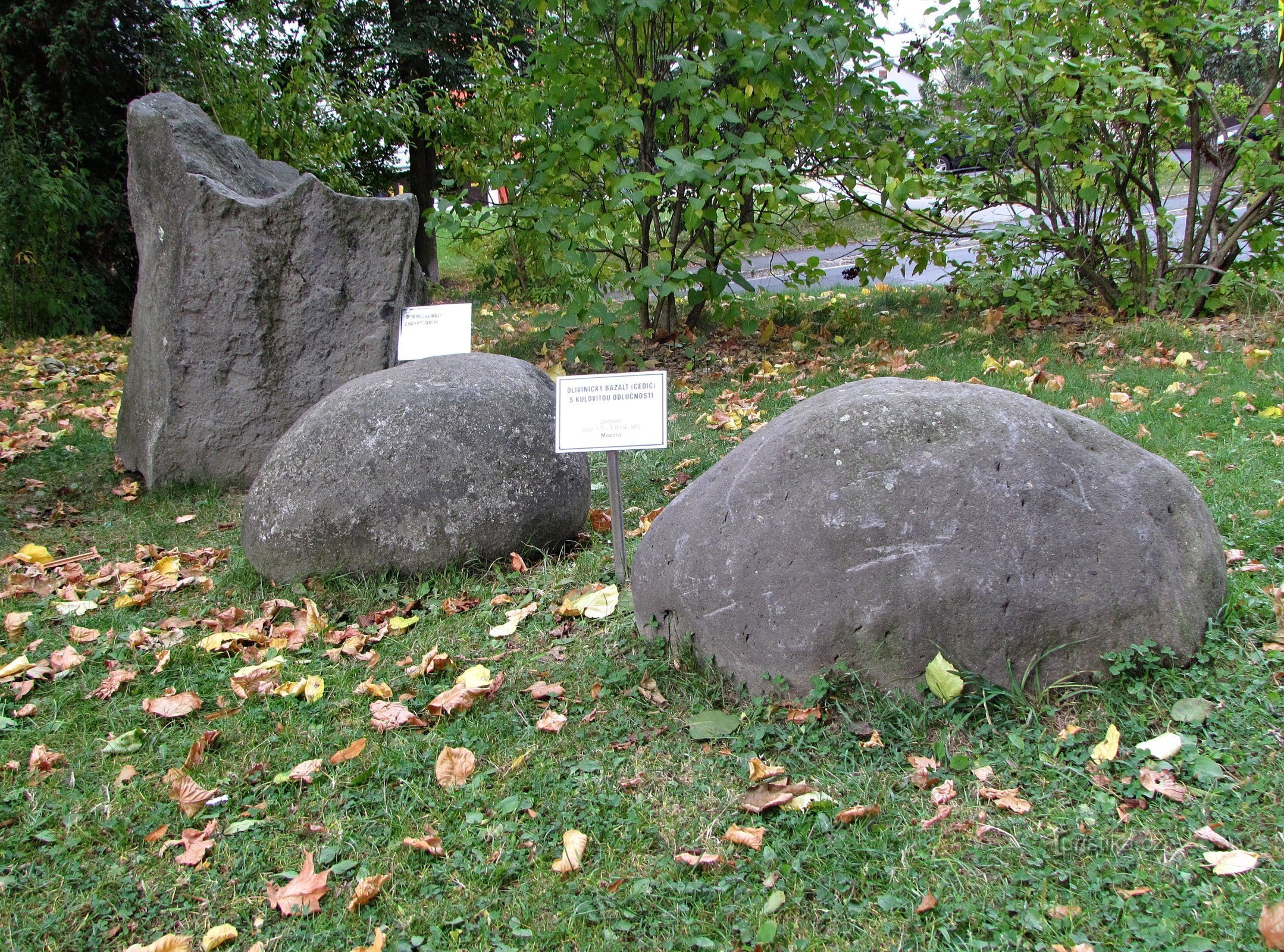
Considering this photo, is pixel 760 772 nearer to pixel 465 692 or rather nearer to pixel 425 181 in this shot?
pixel 465 692

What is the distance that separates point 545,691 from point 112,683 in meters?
1.54

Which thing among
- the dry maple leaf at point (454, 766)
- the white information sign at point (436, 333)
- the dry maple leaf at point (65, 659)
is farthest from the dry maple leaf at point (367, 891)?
the white information sign at point (436, 333)

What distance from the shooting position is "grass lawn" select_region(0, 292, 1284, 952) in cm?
220

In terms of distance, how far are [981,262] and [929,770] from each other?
5838 mm

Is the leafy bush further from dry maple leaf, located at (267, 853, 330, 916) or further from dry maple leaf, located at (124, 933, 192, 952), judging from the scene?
dry maple leaf, located at (124, 933, 192, 952)

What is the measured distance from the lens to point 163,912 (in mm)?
2354

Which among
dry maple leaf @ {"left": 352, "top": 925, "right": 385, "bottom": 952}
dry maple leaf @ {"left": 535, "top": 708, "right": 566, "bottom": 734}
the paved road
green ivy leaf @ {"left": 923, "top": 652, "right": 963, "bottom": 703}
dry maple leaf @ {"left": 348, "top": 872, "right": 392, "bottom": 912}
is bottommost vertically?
dry maple leaf @ {"left": 352, "top": 925, "right": 385, "bottom": 952}

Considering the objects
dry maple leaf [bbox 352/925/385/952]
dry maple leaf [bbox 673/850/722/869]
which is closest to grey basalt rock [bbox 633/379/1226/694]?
dry maple leaf [bbox 673/850/722/869]

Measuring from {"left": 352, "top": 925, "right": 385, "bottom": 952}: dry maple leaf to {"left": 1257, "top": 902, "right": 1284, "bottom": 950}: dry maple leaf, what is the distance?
1853mm

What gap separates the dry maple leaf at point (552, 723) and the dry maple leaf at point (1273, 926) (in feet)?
5.95

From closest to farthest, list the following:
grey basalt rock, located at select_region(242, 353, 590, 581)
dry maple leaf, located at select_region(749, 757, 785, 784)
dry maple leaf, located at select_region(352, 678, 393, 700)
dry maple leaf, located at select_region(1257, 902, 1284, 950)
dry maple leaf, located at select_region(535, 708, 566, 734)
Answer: dry maple leaf, located at select_region(1257, 902, 1284, 950) → dry maple leaf, located at select_region(749, 757, 785, 784) → dry maple leaf, located at select_region(535, 708, 566, 734) → dry maple leaf, located at select_region(352, 678, 393, 700) → grey basalt rock, located at select_region(242, 353, 590, 581)

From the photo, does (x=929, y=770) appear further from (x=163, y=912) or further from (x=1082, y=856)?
(x=163, y=912)

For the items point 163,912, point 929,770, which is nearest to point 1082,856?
point 929,770

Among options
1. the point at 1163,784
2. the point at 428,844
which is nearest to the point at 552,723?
the point at 428,844
